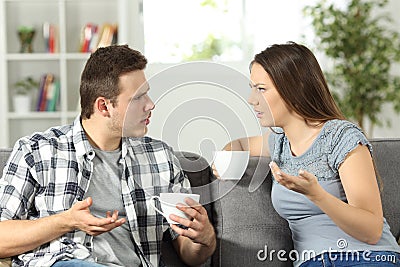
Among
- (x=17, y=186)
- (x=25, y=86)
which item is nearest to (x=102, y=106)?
(x=17, y=186)

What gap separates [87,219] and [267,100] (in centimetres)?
67

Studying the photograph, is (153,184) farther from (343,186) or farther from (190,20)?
(190,20)

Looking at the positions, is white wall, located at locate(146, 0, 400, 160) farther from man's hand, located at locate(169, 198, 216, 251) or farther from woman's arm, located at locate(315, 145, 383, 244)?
woman's arm, located at locate(315, 145, 383, 244)

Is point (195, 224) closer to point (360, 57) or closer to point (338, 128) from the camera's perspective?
point (338, 128)

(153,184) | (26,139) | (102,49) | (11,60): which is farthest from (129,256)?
(11,60)

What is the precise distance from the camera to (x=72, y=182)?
7.13ft

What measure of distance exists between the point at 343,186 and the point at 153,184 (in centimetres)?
60

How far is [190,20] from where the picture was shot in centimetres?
524

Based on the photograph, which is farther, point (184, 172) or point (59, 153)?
point (184, 172)

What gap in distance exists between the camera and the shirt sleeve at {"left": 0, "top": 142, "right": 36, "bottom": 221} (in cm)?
207

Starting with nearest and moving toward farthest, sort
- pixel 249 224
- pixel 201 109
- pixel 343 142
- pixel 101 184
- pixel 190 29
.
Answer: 1. pixel 201 109
2. pixel 343 142
3. pixel 101 184
4. pixel 249 224
5. pixel 190 29

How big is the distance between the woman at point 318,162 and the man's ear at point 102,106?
0.40 m

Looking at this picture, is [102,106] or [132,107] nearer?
[132,107]

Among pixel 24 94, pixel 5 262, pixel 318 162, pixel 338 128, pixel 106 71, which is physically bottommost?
pixel 24 94
